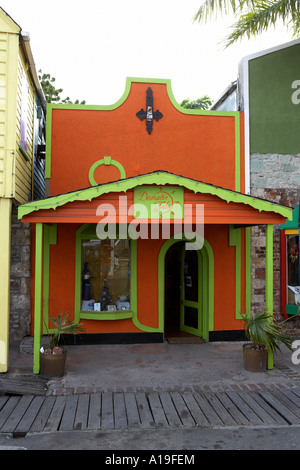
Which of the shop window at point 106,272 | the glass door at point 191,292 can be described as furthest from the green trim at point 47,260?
the glass door at point 191,292

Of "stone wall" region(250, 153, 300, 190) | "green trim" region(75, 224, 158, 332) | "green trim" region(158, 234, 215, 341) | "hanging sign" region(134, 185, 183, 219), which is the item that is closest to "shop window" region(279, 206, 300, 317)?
"stone wall" region(250, 153, 300, 190)

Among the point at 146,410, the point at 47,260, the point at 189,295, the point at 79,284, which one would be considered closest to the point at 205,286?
the point at 189,295

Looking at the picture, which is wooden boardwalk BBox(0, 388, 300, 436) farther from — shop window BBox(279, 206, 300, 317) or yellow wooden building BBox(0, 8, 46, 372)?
shop window BBox(279, 206, 300, 317)

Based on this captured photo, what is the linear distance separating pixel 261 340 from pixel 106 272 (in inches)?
139

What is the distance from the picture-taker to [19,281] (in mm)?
8039

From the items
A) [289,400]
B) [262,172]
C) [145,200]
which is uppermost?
[262,172]

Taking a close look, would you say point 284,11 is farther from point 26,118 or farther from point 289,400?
point 289,400

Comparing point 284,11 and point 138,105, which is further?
point 284,11

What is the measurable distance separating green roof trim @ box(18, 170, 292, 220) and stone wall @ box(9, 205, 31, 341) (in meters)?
2.12

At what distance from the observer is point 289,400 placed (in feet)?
17.9

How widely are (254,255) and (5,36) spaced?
6.34 meters

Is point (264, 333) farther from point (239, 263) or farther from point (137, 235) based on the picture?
point (137, 235)

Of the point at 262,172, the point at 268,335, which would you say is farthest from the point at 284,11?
the point at 268,335

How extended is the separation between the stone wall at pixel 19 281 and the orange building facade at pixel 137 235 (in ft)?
0.69
